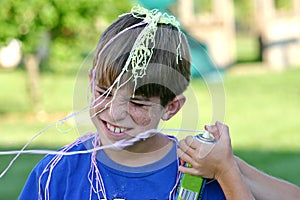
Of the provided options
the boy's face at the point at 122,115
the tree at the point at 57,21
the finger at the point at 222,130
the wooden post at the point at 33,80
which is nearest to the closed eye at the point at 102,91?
the boy's face at the point at 122,115

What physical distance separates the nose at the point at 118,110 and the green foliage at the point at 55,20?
9.90 m

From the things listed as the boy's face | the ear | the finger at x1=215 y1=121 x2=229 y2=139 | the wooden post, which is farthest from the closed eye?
the wooden post

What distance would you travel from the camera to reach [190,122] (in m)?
2.32

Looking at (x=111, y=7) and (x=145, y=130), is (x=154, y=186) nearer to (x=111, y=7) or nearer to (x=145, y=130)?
(x=145, y=130)

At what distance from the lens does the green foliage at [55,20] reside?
12.0m

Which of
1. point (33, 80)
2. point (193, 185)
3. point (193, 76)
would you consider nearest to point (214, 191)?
point (193, 185)

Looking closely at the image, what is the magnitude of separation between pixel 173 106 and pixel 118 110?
0.71 ft

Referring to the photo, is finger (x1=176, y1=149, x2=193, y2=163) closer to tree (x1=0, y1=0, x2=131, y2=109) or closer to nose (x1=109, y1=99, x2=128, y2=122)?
nose (x1=109, y1=99, x2=128, y2=122)

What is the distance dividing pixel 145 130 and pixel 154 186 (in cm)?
20

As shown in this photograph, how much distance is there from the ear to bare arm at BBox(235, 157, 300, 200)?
245 millimetres

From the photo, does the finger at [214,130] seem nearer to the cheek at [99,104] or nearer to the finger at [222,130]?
the finger at [222,130]

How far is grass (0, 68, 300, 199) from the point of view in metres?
6.79

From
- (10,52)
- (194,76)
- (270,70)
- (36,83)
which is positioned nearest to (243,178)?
(194,76)

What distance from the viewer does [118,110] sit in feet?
7.20
